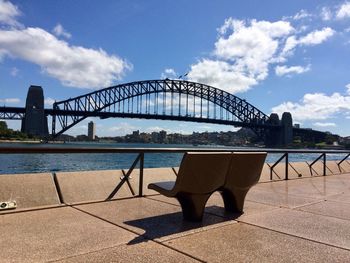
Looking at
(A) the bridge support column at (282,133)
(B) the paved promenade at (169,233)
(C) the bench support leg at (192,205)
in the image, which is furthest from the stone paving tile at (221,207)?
(A) the bridge support column at (282,133)

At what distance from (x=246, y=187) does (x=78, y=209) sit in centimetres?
208

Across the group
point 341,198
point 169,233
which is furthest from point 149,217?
point 341,198

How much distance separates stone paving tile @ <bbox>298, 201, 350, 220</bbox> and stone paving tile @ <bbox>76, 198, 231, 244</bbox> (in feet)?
4.72

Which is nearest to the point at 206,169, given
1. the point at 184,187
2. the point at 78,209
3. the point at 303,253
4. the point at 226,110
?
the point at 184,187

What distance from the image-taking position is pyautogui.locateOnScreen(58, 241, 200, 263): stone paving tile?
2738 millimetres

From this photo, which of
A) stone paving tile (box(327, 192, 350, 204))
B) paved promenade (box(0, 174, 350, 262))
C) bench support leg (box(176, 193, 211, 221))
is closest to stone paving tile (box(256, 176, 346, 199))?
stone paving tile (box(327, 192, 350, 204))

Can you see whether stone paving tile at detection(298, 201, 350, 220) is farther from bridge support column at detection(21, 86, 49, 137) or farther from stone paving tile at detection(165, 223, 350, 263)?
bridge support column at detection(21, 86, 49, 137)

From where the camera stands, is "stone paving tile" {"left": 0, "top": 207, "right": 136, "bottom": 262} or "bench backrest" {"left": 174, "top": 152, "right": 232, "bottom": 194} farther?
"bench backrest" {"left": 174, "top": 152, "right": 232, "bottom": 194}

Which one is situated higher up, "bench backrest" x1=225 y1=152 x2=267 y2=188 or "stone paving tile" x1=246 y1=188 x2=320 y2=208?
"bench backrest" x1=225 y1=152 x2=267 y2=188

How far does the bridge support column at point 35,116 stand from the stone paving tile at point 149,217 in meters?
75.1

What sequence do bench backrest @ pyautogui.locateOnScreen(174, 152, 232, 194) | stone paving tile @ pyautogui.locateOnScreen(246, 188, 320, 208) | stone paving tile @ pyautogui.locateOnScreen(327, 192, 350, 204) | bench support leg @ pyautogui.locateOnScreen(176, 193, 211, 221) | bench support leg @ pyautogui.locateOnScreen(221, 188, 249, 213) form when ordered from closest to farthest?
bench backrest @ pyautogui.locateOnScreen(174, 152, 232, 194) < bench support leg @ pyautogui.locateOnScreen(176, 193, 211, 221) < bench support leg @ pyautogui.locateOnScreen(221, 188, 249, 213) < stone paving tile @ pyautogui.locateOnScreen(246, 188, 320, 208) < stone paving tile @ pyautogui.locateOnScreen(327, 192, 350, 204)

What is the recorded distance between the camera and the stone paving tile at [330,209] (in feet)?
15.4

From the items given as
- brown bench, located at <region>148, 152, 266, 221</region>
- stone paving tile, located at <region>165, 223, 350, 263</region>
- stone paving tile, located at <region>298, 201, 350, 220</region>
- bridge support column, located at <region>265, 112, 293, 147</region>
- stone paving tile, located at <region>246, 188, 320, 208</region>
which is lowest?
stone paving tile, located at <region>165, 223, 350, 263</region>

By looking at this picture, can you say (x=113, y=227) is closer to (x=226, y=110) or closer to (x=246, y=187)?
(x=246, y=187)
